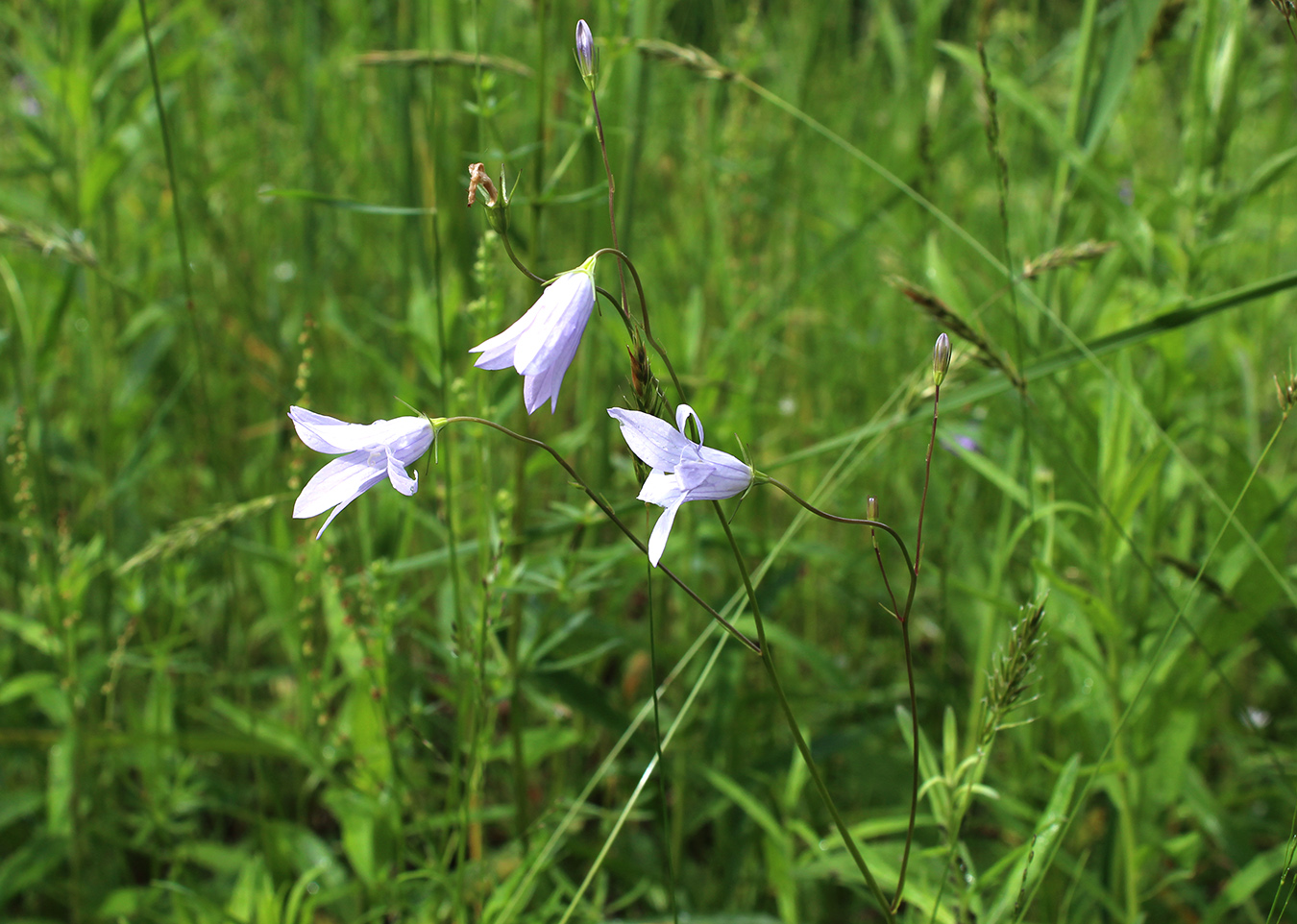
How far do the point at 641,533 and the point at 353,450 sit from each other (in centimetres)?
101

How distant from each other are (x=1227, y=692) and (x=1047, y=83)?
3.26 m

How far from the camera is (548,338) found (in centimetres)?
80

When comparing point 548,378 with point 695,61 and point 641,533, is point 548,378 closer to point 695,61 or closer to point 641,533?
point 695,61

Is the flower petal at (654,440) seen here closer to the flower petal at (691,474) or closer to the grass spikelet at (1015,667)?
the flower petal at (691,474)

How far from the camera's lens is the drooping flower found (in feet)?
2.69

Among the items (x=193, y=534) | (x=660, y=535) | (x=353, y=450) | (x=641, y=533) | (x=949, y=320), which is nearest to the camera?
(x=660, y=535)

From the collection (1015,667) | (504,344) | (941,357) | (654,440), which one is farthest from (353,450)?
(1015,667)

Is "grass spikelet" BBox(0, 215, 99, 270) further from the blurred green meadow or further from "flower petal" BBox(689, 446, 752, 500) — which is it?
"flower petal" BBox(689, 446, 752, 500)

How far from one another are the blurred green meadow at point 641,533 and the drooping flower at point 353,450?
282 mm

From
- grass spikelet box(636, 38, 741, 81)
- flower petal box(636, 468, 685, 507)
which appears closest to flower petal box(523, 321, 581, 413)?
flower petal box(636, 468, 685, 507)

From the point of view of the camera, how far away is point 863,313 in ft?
8.68

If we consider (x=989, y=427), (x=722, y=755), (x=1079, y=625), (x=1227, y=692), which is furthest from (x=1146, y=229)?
(x=722, y=755)

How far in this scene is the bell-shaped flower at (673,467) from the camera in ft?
2.43

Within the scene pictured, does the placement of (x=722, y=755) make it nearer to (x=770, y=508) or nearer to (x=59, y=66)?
(x=770, y=508)
